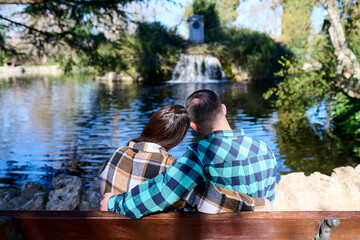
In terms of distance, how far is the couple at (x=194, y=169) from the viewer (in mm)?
1546

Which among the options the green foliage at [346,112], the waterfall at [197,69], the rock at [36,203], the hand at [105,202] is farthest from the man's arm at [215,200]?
the waterfall at [197,69]

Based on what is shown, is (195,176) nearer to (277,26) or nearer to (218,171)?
(218,171)

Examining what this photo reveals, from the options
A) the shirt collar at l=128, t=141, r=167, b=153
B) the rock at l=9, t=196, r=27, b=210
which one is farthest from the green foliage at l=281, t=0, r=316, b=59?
the shirt collar at l=128, t=141, r=167, b=153

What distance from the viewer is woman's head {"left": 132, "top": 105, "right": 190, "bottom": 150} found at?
1.81 m

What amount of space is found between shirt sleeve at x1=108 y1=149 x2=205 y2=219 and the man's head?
8.0 inches

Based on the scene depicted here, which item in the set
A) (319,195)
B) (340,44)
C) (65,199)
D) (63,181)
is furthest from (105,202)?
(340,44)

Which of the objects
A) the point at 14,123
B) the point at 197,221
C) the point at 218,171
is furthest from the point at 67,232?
the point at 14,123

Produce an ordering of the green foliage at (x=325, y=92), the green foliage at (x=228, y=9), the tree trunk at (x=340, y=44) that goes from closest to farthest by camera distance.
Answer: the tree trunk at (x=340, y=44) < the green foliage at (x=325, y=92) < the green foliage at (x=228, y=9)

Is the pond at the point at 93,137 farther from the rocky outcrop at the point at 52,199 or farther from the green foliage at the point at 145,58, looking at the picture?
the green foliage at the point at 145,58

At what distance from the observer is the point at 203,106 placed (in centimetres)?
170

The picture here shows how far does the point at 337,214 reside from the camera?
1479 millimetres

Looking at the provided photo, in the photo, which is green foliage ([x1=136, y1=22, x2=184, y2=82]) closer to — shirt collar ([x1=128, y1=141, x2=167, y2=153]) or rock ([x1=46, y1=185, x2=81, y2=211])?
rock ([x1=46, y1=185, x2=81, y2=211])

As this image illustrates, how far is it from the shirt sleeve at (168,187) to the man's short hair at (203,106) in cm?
22

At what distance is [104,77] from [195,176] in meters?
27.6
